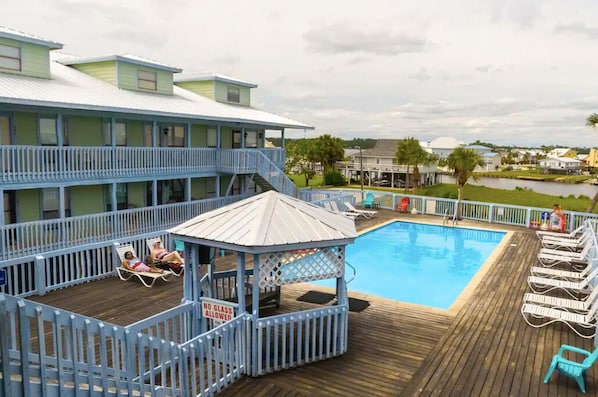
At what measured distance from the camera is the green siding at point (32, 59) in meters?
14.6

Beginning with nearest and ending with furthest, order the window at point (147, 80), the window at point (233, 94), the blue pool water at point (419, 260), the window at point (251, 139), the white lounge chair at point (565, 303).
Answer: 1. the white lounge chair at point (565, 303)
2. the blue pool water at point (419, 260)
3. the window at point (147, 80)
4. the window at point (251, 139)
5. the window at point (233, 94)

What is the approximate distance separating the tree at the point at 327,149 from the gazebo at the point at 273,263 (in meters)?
48.9

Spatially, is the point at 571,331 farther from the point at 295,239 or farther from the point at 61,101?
the point at 61,101

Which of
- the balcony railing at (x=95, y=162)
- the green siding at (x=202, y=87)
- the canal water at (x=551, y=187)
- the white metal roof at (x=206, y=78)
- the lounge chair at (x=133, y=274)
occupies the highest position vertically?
the white metal roof at (x=206, y=78)

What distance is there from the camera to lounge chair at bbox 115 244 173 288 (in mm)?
11909

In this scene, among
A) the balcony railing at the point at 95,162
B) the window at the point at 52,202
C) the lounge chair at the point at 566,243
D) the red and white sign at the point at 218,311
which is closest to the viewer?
the red and white sign at the point at 218,311

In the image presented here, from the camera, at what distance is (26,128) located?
569 inches

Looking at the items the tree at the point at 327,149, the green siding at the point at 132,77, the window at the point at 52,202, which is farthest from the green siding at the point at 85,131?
the tree at the point at 327,149

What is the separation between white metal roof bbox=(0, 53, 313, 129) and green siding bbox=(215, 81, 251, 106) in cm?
124

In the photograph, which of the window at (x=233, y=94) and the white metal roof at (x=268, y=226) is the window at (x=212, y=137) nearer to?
the window at (x=233, y=94)

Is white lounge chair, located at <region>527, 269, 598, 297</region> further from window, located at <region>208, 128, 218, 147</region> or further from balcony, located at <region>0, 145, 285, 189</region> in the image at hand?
window, located at <region>208, 128, 218, 147</region>

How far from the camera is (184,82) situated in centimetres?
2481

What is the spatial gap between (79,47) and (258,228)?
20.5 metres

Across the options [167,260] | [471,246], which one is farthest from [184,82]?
[471,246]
